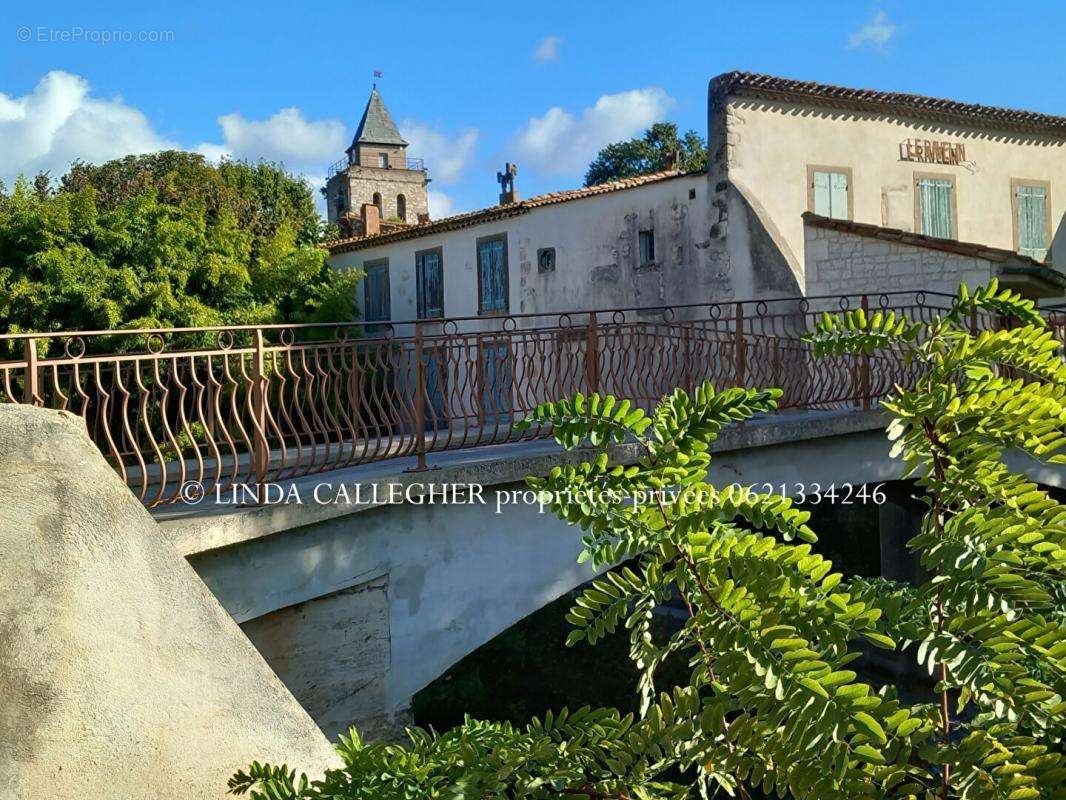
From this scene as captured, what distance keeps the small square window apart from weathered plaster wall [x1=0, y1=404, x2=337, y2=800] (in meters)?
15.1

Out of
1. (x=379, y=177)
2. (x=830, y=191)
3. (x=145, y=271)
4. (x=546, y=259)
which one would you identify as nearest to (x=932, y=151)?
(x=830, y=191)

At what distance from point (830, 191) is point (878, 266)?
2217mm

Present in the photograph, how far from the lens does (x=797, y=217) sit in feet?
52.1

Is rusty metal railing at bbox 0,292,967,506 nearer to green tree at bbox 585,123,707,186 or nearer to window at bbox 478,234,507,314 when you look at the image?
window at bbox 478,234,507,314

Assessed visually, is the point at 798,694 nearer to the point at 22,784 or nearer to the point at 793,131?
the point at 22,784

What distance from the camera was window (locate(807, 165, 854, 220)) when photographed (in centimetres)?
1605

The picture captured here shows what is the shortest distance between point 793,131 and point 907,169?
254 cm

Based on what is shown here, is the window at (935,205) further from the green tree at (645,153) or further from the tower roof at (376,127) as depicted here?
the tower roof at (376,127)

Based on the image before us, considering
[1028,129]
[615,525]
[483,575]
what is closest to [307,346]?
[483,575]

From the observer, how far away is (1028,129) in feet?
59.3

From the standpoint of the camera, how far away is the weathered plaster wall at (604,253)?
51.6 ft

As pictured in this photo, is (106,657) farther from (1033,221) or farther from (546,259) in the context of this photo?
→ (1033,221)

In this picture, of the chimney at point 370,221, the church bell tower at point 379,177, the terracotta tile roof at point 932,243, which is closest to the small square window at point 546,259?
the terracotta tile roof at point 932,243

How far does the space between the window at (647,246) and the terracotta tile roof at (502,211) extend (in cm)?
81
